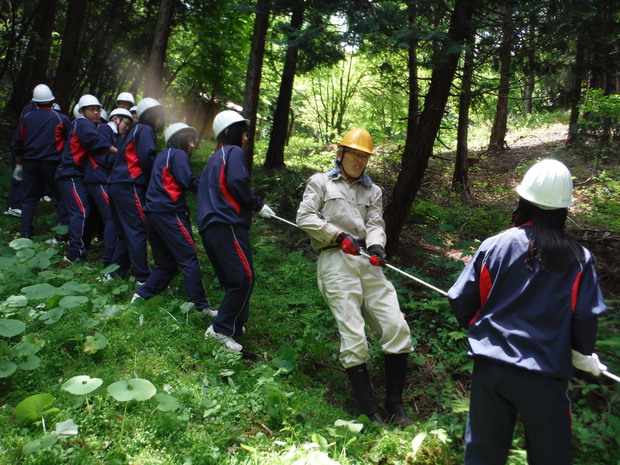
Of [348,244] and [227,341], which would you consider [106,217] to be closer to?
[227,341]

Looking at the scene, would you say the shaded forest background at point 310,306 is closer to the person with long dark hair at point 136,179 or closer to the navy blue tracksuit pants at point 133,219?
the navy blue tracksuit pants at point 133,219

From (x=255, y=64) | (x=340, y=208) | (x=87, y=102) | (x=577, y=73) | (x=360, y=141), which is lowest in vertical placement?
(x=340, y=208)

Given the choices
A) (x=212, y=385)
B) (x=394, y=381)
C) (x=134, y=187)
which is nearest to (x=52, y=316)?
(x=212, y=385)

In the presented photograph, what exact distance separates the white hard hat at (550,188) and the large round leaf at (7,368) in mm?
3517

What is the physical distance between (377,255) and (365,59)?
12070 mm

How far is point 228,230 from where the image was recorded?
14.0ft

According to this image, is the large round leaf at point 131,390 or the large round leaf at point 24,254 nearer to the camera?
the large round leaf at point 131,390

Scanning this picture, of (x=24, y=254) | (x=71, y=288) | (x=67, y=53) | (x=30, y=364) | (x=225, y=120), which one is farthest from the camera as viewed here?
(x=67, y=53)

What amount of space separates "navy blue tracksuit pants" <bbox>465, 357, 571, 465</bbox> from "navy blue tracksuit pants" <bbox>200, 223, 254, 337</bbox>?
2414 mm

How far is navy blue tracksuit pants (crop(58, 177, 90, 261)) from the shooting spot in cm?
619

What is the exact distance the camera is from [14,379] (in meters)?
3.22

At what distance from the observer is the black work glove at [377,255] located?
3.72 m

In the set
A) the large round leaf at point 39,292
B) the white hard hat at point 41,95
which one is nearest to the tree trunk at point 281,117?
the white hard hat at point 41,95

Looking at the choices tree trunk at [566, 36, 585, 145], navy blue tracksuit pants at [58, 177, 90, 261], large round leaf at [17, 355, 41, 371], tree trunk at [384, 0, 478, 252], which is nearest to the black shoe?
large round leaf at [17, 355, 41, 371]
